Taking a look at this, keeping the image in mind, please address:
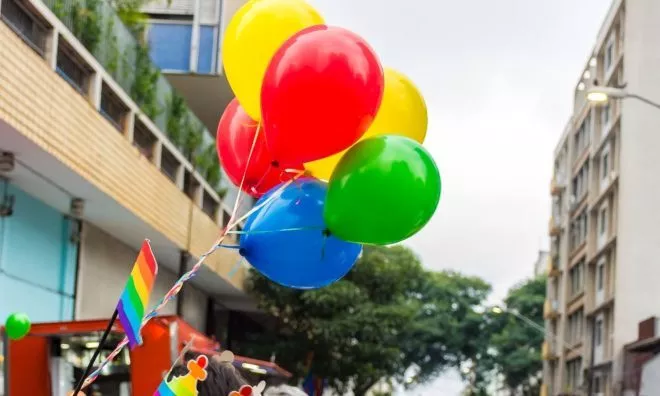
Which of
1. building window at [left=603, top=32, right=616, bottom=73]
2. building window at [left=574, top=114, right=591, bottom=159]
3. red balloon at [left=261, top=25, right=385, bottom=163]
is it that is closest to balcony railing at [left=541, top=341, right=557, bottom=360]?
building window at [left=574, top=114, right=591, bottom=159]

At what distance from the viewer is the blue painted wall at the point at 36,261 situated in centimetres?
1329

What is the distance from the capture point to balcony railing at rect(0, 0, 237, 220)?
40.5ft

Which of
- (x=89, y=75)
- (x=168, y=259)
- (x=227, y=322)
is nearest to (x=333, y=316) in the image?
(x=227, y=322)

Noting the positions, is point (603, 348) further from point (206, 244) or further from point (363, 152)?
point (363, 152)

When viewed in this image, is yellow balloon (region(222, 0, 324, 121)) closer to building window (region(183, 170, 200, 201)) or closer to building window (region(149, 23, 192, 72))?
building window (region(183, 170, 200, 201))

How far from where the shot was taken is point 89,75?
46.2 ft

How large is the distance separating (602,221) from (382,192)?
36610 mm

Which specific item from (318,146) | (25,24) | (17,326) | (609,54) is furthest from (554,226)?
(318,146)

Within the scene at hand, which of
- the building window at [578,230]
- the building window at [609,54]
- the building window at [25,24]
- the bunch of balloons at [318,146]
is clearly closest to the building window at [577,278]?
the building window at [578,230]

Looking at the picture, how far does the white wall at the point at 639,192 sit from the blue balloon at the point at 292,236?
31248mm

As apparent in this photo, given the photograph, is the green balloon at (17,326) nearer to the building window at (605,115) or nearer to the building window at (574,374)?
the building window at (605,115)

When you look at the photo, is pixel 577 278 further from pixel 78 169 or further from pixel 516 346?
pixel 78 169

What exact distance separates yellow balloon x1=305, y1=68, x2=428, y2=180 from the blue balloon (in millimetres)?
189

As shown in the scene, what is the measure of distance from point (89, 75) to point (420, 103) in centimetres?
993
